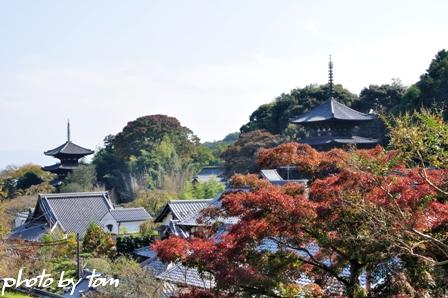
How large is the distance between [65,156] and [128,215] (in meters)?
23.6

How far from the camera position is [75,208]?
3066 cm

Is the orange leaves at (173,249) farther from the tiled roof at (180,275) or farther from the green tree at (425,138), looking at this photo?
the tiled roof at (180,275)

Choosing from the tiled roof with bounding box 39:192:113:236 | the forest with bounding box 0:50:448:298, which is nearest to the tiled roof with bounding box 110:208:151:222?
the tiled roof with bounding box 39:192:113:236

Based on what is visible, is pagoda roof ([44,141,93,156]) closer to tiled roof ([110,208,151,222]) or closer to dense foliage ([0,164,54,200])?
dense foliage ([0,164,54,200])

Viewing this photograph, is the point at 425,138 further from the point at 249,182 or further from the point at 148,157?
the point at 148,157

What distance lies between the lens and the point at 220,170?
156 feet

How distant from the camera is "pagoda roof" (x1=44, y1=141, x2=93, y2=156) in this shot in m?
51.8

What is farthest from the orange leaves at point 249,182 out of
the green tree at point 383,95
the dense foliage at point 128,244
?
the green tree at point 383,95

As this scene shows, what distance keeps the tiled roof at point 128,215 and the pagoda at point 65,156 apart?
71.8ft

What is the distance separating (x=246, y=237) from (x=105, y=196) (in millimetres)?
26192

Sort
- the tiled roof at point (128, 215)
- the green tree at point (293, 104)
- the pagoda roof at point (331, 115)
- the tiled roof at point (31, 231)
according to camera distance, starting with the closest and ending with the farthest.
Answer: the tiled roof at point (31, 231) → the tiled roof at point (128, 215) → the pagoda roof at point (331, 115) → the green tree at point (293, 104)

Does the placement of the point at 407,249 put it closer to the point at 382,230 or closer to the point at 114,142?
the point at 382,230

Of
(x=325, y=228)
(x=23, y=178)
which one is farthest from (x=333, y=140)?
(x=23, y=178)

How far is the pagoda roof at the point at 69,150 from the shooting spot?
51812mm
